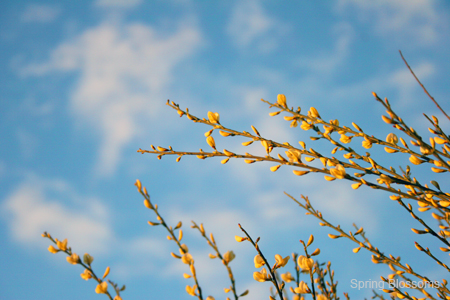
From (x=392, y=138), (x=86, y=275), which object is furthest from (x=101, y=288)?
(x=392, y=138)

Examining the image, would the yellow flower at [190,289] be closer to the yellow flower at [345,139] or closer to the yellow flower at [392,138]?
the yellow flower at [345,139]

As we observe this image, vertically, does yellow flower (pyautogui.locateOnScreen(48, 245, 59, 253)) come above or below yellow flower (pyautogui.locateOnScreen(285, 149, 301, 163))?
below

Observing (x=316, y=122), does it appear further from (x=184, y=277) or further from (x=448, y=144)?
(x=184, y=277)

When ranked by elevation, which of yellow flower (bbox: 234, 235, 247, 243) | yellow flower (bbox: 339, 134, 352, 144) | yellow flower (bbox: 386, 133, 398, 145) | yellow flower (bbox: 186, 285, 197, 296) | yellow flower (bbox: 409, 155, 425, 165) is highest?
yellow flower (bbox: 339, 134, 352, 144)

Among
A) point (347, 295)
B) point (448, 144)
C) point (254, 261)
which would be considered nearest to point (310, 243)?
point (254, 261)

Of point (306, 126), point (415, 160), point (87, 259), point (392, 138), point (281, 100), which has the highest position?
point (281, 100)

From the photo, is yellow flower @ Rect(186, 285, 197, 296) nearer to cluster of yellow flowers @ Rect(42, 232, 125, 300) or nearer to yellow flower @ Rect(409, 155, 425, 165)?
cluster of yellow flowers @ Rect(42, 232, 125, 300)

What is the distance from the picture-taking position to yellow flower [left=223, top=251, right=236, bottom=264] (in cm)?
135

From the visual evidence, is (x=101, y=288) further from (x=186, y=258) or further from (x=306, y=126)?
(x=306, y=126)

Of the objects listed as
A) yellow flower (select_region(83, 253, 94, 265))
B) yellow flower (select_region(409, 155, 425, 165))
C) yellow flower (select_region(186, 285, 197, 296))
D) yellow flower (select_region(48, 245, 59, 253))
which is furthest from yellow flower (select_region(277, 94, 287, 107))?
yellow flower (select_region(48, 245, 59, 253))

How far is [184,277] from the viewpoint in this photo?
1.32m

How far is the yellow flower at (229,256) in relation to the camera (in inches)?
53.1

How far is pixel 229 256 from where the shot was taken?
53.7 inches

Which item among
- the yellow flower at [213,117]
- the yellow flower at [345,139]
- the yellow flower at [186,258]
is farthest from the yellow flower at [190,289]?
the yellow flower at [345,139]
